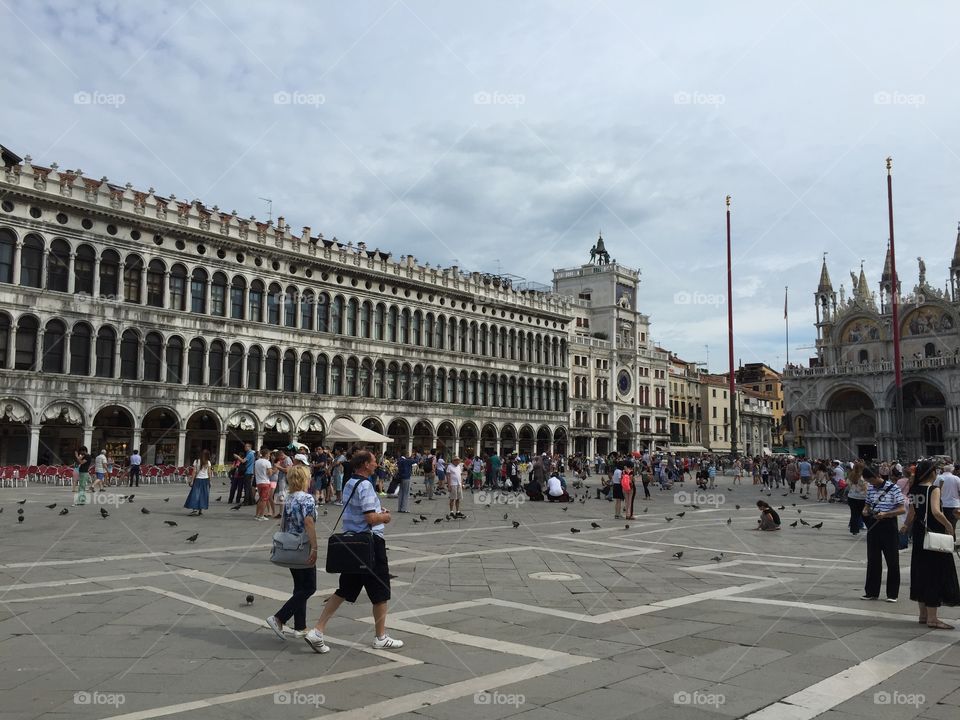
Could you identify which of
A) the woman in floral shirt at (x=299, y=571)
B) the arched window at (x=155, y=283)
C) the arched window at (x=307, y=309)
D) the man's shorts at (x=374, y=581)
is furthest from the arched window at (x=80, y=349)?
the man's shorts at (x=374, y=581)

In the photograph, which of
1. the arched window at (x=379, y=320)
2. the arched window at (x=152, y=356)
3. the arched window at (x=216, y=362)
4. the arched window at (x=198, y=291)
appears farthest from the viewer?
the arched window at (x=379, y=320)

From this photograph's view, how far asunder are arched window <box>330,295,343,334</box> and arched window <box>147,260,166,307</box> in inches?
429

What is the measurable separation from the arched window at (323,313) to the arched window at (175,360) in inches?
356

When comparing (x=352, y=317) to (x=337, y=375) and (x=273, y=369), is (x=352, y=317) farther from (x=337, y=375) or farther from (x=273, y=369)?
(x=273, y=369)

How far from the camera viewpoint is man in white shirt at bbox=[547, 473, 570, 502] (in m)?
25.7

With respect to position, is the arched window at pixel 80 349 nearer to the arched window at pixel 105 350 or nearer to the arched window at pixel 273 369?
the arched window at pixel 105 350

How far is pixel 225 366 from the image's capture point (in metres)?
41.8

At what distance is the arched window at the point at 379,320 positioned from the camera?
50556mm

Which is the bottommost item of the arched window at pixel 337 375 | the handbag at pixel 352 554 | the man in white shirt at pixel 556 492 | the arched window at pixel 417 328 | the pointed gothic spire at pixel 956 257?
the man in white shirt at pixel 556 492

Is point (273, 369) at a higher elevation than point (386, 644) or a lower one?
higher

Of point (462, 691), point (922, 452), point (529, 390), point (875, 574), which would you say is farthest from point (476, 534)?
point (922, 452)

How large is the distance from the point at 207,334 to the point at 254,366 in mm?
3451

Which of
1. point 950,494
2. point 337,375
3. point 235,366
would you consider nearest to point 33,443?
point 235,366

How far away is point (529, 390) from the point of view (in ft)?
207
